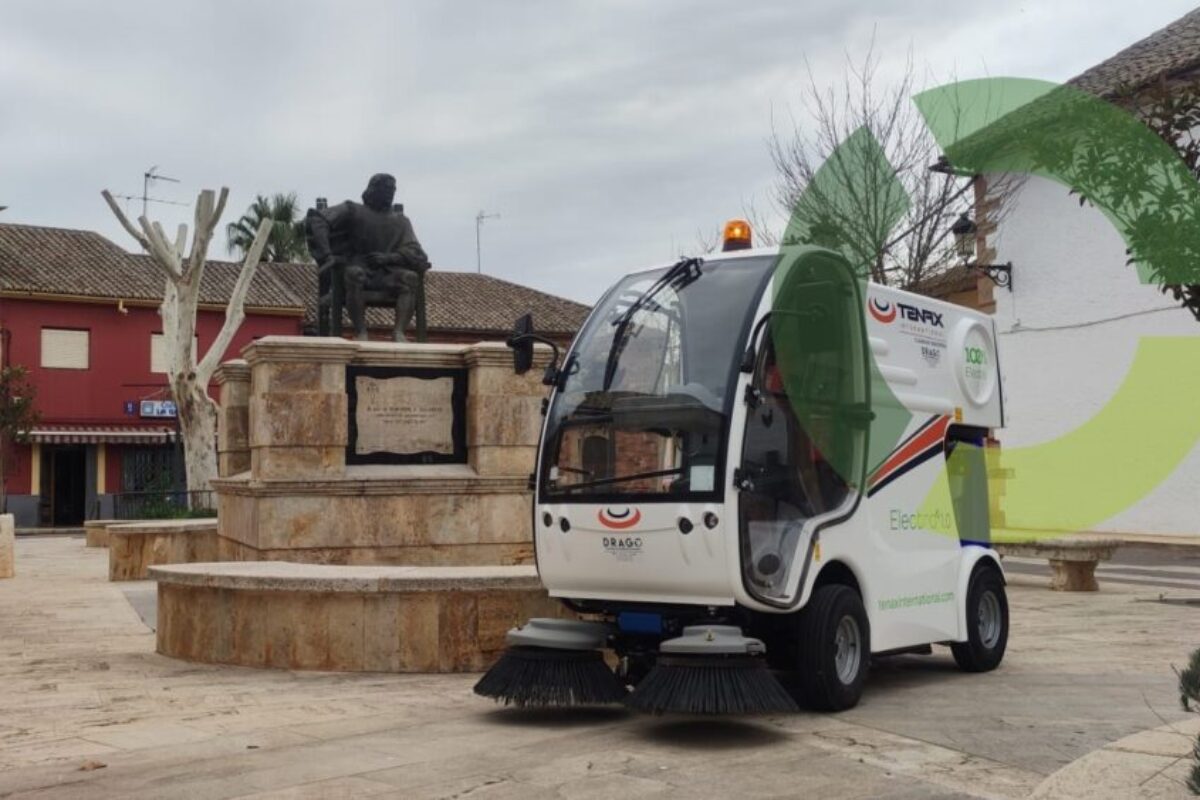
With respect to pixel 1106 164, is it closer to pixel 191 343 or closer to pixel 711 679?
pixel 711 679

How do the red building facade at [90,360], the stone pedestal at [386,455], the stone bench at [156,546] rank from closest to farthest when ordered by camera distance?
the stone pedestal at [386,455] < the stone bench at [156,546] < the red building facade at [90,360]

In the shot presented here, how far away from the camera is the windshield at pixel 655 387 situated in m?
6.28

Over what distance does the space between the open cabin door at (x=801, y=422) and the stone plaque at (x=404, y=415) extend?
5.16 meters

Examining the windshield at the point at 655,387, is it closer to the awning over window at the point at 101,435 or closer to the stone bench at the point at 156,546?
the stone bench at the point at 156,546

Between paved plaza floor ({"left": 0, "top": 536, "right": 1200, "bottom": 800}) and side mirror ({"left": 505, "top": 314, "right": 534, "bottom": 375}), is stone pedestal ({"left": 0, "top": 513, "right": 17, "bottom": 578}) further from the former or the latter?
side mirror ({"left": 505, "top": 314, "right": 534, "bottom": 375})

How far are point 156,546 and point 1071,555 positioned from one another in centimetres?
1092

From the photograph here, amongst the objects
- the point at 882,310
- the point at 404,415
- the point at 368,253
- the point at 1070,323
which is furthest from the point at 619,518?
the point at 1070,323

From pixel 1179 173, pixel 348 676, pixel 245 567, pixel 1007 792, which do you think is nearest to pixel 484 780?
pixel 1007 792

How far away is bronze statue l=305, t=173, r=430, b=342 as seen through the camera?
A: 1216 centimetres

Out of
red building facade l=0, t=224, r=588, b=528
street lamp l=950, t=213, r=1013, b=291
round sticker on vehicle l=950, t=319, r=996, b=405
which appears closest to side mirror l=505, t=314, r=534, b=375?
round sticker on vehicle l=950, t=319, r=996, b=405

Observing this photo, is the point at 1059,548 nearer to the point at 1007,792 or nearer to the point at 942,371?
the point at 942,371

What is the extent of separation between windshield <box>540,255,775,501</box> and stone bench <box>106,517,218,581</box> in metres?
10.1

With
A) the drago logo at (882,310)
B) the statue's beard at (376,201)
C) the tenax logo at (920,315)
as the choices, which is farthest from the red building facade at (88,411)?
the drago logo at (882,310)

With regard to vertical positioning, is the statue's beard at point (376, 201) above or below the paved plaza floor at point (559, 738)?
above
